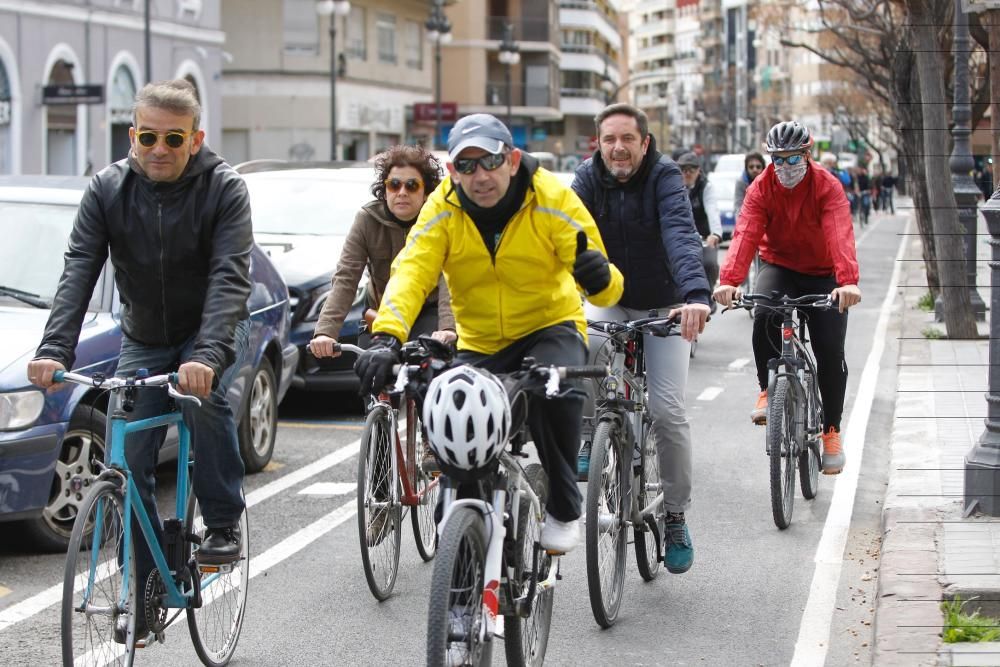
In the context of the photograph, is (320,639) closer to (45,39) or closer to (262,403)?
(262,403)

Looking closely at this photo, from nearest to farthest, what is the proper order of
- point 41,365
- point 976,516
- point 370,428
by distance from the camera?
1. point 41,365
2. point 370,428
3. point 976,516

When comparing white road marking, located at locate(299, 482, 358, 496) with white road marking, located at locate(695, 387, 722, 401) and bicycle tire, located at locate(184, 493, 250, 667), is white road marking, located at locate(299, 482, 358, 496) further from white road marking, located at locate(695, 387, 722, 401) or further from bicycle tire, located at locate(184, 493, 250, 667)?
white road marking, located at locate(695, 387, 722, 401)

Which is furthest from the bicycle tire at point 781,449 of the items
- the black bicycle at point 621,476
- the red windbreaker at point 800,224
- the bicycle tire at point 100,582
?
the bicycle tire at point 100,582

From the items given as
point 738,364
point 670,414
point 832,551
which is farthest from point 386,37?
point 670,414

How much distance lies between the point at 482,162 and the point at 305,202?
8.35 m

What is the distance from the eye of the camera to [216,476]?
18.3 feet

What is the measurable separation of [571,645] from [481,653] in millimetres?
1505

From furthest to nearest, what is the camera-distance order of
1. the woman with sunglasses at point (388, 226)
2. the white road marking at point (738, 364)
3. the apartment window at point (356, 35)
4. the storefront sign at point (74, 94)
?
the apartment window at point (356, 35), the storefront sign at point (74, 94), the white road marking at point (738, 364), the woman with sunglasses at point (388, 226)

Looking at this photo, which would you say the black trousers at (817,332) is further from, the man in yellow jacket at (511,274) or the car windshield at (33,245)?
the car windshield at (33,245)

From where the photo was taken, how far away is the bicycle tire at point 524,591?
5.23 metres

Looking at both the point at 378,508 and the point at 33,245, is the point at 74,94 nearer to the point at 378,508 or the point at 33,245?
the point at 33,245

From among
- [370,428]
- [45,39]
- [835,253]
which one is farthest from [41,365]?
[45,39]

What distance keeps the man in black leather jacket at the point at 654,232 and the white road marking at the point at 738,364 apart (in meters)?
8.55

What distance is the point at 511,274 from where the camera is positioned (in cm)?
540
